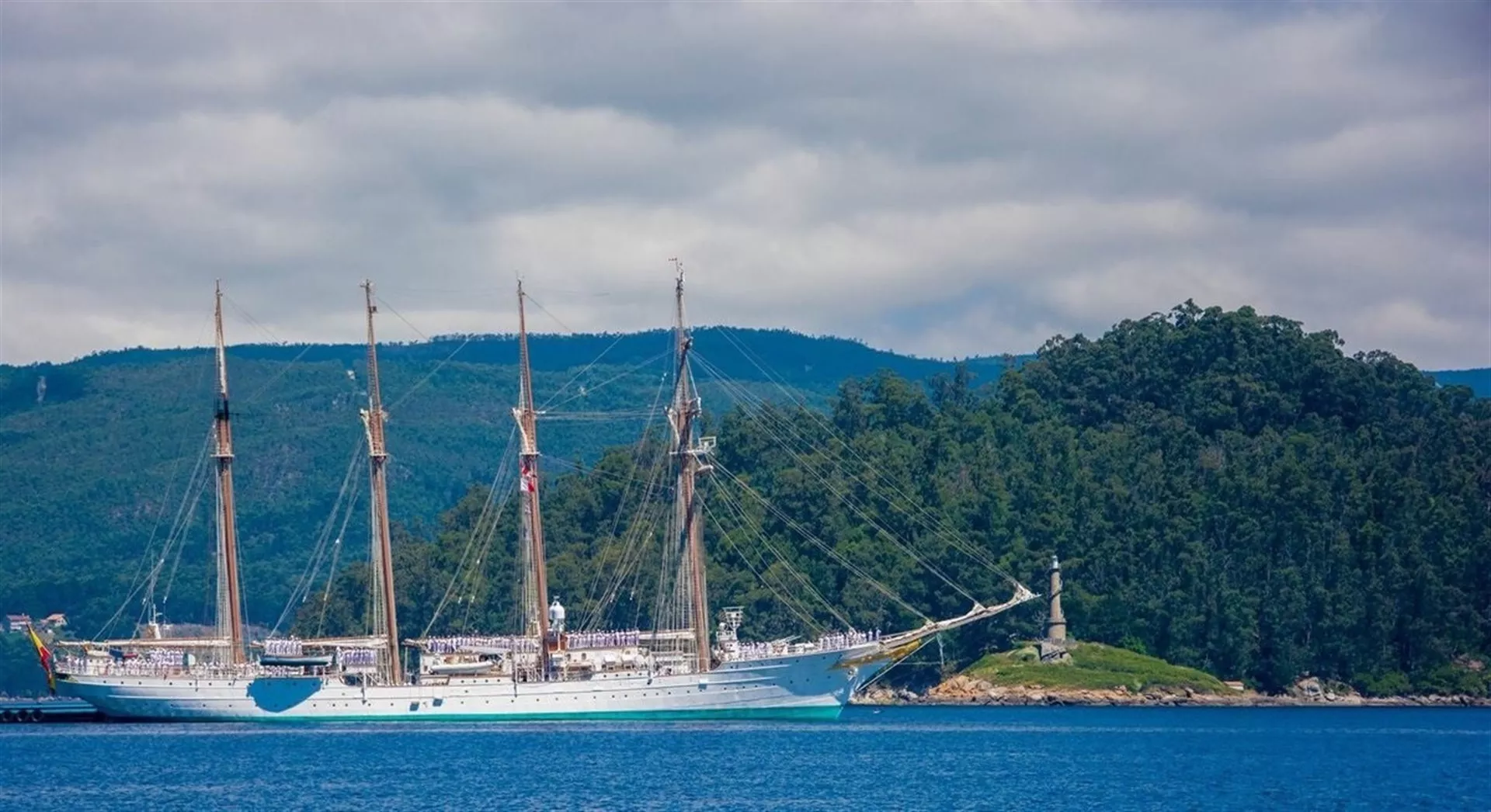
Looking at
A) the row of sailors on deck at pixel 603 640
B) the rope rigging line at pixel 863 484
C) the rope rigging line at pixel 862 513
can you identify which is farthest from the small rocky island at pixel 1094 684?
the row of sailors on deck at pixel 603 640

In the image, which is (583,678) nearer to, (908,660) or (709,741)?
(709,741)

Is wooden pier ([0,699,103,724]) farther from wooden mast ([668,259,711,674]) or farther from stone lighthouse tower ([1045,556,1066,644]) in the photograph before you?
stone lighthouse tower ([1045,556,1066,644])

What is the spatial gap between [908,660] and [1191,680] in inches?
723

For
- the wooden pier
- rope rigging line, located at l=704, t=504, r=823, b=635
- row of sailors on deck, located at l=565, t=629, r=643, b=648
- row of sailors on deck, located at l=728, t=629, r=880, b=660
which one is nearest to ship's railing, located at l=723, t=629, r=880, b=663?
row of sailors on deck, located at l=728, t=629, r=880, b=660

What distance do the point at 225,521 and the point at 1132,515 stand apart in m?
59.7

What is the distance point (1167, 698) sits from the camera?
134 meters

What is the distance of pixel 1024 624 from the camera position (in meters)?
141

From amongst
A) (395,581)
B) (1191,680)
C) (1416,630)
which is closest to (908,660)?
(1191,680)

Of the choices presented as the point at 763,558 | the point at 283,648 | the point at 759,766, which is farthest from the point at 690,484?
the point at 763,558

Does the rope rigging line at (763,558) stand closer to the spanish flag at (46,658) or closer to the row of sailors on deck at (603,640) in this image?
the row of sailors on deck at (603,640)

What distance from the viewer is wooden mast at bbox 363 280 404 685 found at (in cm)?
10994

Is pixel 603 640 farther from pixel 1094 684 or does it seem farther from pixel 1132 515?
pixel 1132 515

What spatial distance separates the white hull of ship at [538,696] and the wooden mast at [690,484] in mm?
2372

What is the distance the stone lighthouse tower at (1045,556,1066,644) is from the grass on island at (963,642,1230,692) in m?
1.01
